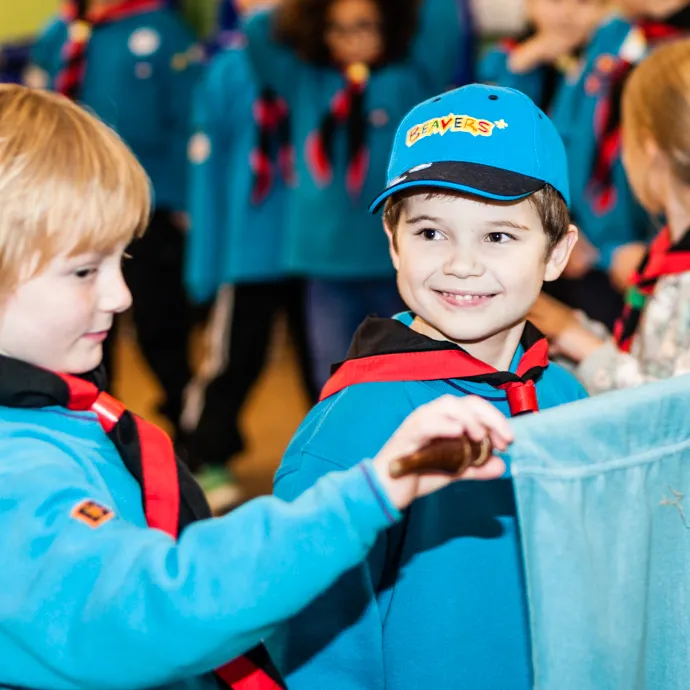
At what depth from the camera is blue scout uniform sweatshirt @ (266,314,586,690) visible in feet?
4.10

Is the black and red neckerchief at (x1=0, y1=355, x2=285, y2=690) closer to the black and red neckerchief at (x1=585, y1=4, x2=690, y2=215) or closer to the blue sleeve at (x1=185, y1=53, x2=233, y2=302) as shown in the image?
the black and red neckerchief at (x1=585, y1=4, x2=690, y2=215)

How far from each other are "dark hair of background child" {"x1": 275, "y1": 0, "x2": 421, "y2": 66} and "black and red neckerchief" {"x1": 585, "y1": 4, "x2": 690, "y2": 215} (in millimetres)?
595

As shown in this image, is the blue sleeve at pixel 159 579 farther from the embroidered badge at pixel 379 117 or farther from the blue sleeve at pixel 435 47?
the blue sleeve at pixel 435 47

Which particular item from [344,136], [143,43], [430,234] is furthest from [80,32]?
[430,234]

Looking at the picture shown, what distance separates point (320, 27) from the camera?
3203 millimetres

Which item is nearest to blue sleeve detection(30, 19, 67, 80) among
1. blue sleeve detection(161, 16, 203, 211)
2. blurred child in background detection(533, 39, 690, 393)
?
blue sleeve detection(161, 16, 203, 211)

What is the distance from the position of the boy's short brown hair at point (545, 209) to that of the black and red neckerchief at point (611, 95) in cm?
170

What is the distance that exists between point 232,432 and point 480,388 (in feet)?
7.92

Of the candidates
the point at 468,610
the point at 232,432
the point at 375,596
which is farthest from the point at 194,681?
the point at 232,432

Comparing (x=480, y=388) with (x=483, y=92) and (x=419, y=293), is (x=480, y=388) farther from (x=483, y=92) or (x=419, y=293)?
(x=483, y=92)

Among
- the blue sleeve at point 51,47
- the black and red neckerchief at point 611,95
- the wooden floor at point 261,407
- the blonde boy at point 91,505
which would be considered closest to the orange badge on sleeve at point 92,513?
the blonde boy at point 91,505

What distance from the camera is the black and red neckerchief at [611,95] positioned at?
9.91 feet

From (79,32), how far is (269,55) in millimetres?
1022

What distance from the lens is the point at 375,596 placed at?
1299mm
